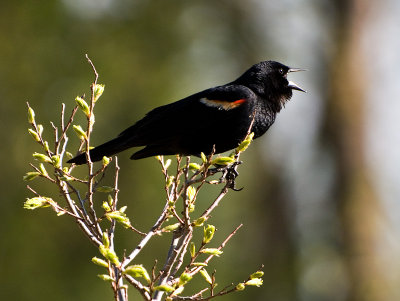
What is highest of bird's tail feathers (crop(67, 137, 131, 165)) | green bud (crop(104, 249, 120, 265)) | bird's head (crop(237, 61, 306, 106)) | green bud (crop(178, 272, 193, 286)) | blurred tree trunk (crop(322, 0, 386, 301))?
blurred tree trunk (crop(322, 0, 386, 301))

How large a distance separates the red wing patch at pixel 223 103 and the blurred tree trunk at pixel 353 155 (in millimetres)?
5023

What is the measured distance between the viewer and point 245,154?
1307 centimetres

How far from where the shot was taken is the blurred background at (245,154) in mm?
8656

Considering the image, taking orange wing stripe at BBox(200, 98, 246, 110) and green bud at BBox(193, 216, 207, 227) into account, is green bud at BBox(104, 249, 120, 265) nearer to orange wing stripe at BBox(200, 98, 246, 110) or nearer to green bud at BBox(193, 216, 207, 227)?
green bud at BBox(193, 216, 207, 227)

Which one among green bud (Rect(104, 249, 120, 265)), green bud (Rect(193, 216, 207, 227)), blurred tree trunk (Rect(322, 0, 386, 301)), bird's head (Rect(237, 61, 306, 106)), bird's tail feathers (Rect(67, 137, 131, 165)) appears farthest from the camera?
blurred tree trunk (Rect(322, 0, 386, 301))

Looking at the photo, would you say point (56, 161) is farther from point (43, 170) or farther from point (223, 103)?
point (223, 103)

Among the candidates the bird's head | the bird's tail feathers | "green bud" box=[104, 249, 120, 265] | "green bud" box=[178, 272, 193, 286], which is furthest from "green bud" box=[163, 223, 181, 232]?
the bird's head

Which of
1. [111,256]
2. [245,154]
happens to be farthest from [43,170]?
[245,154]

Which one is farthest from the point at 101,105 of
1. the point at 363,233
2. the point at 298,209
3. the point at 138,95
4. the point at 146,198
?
the point at 363,233

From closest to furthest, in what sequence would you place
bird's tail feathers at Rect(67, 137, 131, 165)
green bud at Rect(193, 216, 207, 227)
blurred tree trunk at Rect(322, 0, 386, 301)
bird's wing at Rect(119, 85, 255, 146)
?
1. green bud at Rect(193, 216, 207, 227)
2. bird's tail feathers at Rect(67, 137, 131, 165)
3. bird's wing at Rect(119, 85, 255, 146)
4. blurred tree trunk at Rect(322, 0, 386, 301)

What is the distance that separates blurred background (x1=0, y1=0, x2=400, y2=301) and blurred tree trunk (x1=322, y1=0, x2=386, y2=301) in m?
0.02

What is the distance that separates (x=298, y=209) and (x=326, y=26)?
306 centimetres

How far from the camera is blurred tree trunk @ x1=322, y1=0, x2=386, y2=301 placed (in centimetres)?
809

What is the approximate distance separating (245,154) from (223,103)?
942 centimetres
